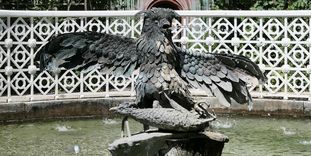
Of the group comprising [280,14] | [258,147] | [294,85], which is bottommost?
[258,147]

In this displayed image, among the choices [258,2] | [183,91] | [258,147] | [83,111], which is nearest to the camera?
[183,91]

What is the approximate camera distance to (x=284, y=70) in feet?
33.3

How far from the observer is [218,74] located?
5.68 m

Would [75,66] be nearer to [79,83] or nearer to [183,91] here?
[183,91]

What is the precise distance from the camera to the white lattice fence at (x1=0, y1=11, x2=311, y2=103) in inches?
391

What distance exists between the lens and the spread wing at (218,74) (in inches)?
223

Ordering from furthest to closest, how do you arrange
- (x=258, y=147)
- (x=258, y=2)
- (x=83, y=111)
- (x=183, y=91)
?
1. (x=258, y=2)
2. (x=83, y=111)
3. (x=258, y=147)
4. (x=183, y=91)

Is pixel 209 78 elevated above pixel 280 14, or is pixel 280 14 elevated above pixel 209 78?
pixel 280 14

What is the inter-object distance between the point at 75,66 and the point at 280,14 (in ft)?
16.7

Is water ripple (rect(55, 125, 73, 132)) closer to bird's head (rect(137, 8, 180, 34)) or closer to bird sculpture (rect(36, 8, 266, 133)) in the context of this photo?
bird sculpture (rect(36, 8, 266, 133))

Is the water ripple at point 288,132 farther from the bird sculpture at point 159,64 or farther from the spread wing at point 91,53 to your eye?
the spread wing at point 91,53

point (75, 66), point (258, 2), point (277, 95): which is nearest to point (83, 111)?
point (277, 95)

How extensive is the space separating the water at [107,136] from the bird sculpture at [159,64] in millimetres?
1726

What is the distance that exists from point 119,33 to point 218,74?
4831 millimetres
